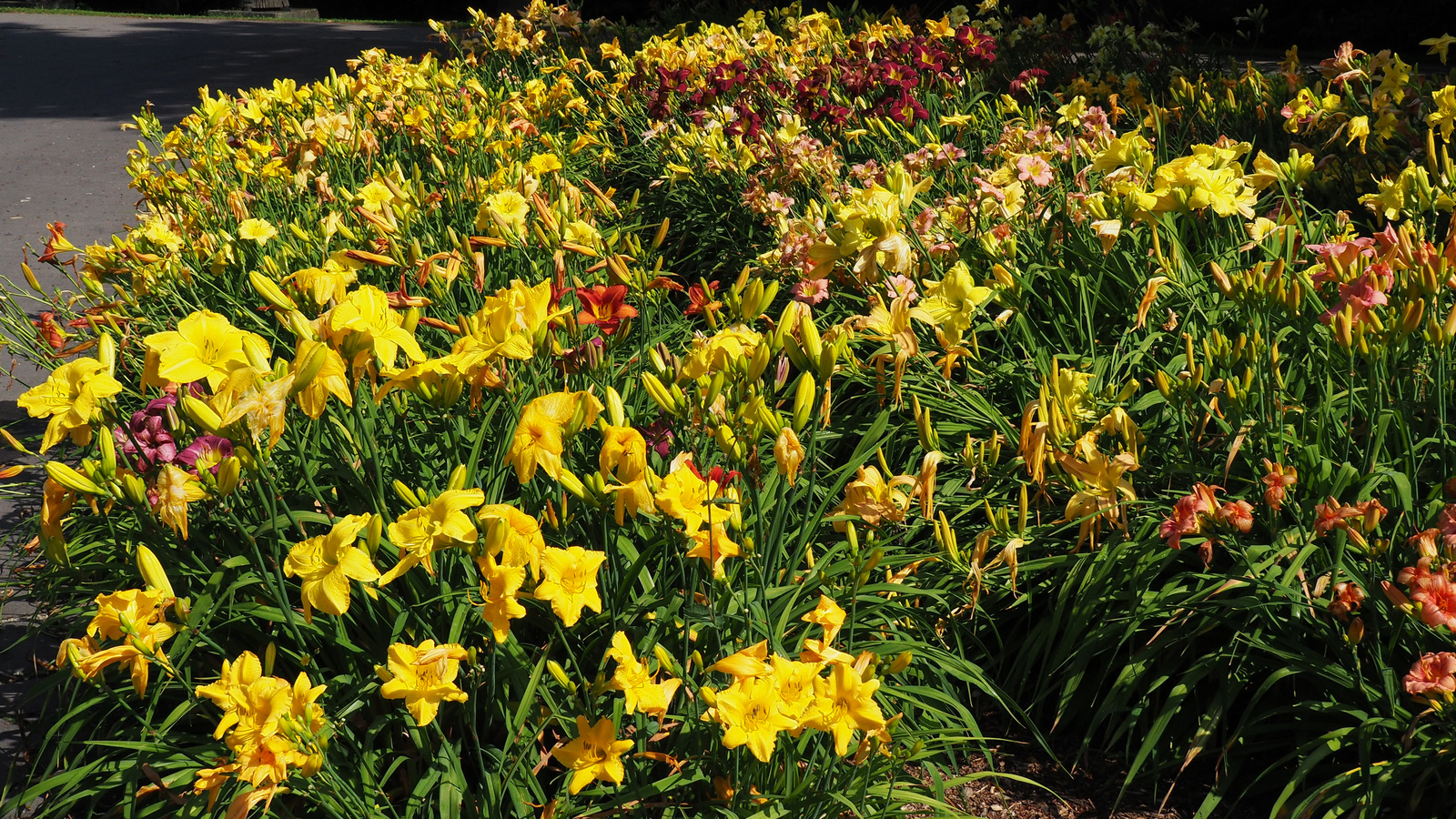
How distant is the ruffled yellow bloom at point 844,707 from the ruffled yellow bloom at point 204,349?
2.77 feet

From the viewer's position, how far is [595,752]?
1372 mm

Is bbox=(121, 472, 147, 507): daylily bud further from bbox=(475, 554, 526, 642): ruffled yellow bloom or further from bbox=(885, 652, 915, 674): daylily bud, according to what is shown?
bbox=(885, 652, 915, 674): daylily bud

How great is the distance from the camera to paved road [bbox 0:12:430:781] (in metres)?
3.10

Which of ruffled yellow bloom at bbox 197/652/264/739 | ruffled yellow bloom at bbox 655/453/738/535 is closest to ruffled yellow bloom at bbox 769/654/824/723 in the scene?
ruffled yellow bloom at bbox 655/453/738/535

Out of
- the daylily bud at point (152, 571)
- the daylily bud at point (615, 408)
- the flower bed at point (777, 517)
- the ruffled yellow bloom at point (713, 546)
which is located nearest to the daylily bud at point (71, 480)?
the flower bed at point (777, 517)

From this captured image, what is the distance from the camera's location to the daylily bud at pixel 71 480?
54.6 inches

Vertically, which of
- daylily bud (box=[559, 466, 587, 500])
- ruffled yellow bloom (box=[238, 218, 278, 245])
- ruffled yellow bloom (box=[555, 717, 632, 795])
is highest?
daylily bud (box=[559, 466, 587, 500])

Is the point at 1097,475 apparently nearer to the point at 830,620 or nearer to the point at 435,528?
the point at 830,620

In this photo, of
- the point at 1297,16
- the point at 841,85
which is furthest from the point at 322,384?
the point at 1297,16

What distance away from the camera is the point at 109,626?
134 cm

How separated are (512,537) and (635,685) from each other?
0.25 meters

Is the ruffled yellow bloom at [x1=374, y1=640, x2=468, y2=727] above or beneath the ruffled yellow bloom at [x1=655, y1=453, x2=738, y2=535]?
beneath

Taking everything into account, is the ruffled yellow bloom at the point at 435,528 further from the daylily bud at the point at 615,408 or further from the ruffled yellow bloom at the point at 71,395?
the ruffled yellow bloom at the point at 71,395

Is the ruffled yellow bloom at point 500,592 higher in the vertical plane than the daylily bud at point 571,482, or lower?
lower
